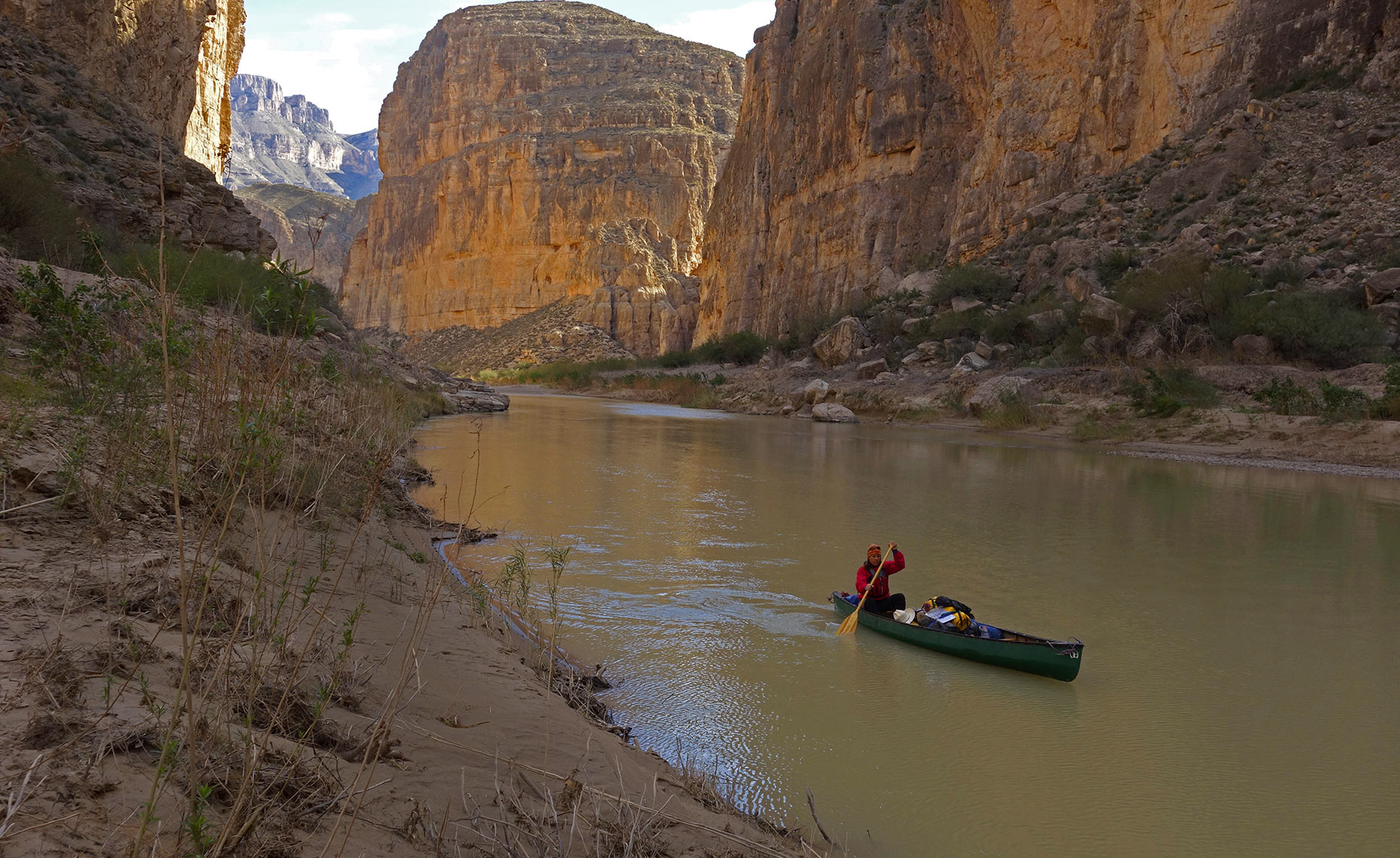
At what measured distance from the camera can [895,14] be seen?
1671 inches

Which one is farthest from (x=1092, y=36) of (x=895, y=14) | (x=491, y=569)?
(x=491, y=569)

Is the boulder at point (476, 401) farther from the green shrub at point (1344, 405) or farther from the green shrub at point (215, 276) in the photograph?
the green shrub at point (1344, 405)

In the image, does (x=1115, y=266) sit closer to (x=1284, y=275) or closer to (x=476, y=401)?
(x=1284, y=275)

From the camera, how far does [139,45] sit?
20531 millimetres

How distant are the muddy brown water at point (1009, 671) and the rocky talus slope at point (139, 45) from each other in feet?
44.5

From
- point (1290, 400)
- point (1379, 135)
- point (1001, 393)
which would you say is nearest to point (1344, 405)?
point (1290, 400)

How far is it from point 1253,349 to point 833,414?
39.3 feet

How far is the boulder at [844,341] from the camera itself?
111ft

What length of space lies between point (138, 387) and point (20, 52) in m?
15.8

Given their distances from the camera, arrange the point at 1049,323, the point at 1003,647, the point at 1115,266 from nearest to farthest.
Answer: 1. the point at 1003,647
2. the point at 1115,266
3. the point at 1049,323

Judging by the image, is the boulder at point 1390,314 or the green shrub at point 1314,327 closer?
the green shrub at point 1314,327

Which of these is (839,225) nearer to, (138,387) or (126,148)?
(126,148)

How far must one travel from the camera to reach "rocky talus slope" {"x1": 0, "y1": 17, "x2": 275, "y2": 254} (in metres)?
14.2

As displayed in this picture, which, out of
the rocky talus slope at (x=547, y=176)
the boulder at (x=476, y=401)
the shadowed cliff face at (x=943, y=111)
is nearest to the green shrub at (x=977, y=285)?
the shadowed cliff face at (x=943, y=111)
